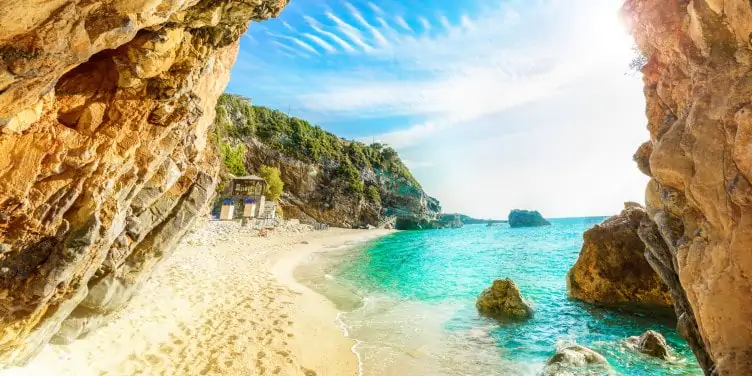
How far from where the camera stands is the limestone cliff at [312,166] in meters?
68.8

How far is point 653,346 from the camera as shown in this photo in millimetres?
10359

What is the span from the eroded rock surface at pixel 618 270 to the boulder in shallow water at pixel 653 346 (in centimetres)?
539

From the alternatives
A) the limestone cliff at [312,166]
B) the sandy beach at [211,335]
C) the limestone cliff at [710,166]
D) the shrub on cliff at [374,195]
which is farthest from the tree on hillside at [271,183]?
the limestone cliff at [710,166]

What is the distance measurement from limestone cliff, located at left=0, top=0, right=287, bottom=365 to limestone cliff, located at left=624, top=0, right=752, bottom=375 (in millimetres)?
7585

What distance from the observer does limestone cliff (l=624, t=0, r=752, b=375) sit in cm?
430

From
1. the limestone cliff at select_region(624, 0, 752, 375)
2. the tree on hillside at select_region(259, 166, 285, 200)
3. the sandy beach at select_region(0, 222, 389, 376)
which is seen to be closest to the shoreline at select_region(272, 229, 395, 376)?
the sandy beach at select_region(0, 222, 389, 376)

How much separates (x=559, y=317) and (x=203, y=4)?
1664 cm

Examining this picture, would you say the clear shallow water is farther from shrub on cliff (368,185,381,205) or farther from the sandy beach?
shrub on cliff (368,185,381,205)

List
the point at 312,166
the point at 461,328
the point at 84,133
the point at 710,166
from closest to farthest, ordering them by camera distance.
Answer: the point at 710,166, the point at 84,133, the point at 461,328, the point at 312,166

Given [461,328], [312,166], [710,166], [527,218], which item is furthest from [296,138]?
[527,218]

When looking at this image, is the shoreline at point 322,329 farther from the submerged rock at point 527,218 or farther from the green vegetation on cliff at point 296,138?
the submerged rock at point 527,218

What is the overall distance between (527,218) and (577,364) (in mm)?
132209

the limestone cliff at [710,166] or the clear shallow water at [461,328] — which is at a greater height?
the limestone cliff at [710,166]

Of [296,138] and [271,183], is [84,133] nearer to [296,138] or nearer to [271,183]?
[271,183]
